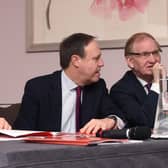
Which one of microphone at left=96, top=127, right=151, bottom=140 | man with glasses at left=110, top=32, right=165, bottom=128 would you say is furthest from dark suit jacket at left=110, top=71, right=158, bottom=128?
microphone at left=96, top=127, right=151, bottom=140

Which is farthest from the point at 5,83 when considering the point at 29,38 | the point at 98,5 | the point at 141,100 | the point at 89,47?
the point at 141,100

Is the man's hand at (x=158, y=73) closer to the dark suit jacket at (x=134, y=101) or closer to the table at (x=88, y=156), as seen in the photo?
the dark suit jacket at (x=134, y=101)

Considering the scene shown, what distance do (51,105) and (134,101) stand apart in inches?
15.6

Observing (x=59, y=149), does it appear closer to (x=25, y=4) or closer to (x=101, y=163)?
(x=101, y=163)

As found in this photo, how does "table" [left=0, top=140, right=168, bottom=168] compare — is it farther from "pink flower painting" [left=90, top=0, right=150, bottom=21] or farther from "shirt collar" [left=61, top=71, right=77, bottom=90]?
"pink flower painting" [left=90, top=0, right=150, bottom=21]

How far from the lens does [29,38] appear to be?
313 centimetres

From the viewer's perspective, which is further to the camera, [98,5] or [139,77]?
[98,5]

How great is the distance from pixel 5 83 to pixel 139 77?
47.6 inches

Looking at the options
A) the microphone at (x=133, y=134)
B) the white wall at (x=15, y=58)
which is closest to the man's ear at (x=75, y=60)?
the white wall at (x=15, y=58)

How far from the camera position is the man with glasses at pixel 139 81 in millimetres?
2141

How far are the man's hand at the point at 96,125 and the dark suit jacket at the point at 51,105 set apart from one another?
0.92ft

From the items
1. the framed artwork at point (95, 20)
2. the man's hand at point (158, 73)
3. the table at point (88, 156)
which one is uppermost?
the framed artwork at point (95, 20)

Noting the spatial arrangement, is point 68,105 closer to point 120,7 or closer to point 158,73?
point 158,73

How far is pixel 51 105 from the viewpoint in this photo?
2.27 meters
